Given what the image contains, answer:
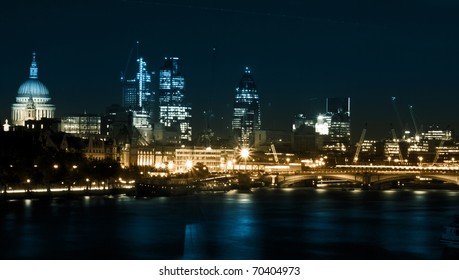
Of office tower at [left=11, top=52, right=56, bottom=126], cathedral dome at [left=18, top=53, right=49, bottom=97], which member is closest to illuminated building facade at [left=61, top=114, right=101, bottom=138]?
office tower at [left=11, top=52, right=56, bottom=126]

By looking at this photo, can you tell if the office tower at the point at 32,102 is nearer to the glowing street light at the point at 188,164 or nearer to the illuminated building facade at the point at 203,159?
the illuminated building facade at the point at 203,159

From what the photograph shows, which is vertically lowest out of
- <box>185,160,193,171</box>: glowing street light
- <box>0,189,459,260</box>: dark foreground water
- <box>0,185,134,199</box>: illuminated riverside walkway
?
<box>0,189,459,260</box>: dark foreground water

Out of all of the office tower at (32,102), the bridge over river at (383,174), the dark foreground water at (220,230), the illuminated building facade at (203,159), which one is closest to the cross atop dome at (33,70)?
the office tower at (32,102)

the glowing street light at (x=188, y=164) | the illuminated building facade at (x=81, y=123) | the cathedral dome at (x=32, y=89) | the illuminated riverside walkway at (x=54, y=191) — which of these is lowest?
the illuminated riverside walkway at (x=54, y=191)

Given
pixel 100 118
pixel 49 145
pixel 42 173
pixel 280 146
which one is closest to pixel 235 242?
pixel 42 173

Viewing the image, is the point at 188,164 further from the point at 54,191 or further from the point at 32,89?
the point at 54,191

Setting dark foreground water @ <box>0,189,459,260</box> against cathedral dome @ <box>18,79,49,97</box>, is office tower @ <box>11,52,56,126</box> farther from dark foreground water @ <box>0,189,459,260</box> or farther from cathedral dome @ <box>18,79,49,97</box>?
dark foreground water @ <box>0,189,459,260</box>
